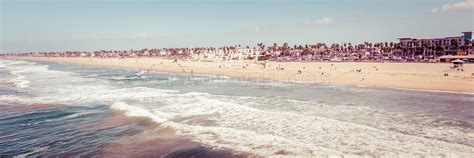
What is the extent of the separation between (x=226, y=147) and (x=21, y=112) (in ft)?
34.1

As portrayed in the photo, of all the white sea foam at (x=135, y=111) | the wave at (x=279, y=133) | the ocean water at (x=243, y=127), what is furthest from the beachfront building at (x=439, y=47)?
the white sea foam at (x=135, y=111)

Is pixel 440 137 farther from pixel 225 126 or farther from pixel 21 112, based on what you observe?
pixel 21 112

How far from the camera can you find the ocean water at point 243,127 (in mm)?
9133

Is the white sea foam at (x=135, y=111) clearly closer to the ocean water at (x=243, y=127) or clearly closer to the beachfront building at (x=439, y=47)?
the ocean water at (x=243, y=127)

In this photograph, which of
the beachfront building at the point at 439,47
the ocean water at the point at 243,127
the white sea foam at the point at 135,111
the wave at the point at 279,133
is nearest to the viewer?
the wave at the point at 279,133

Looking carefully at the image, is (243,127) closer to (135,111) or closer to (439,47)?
(135,111)

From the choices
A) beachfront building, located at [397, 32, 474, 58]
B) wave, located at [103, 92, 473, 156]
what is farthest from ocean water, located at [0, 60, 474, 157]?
beachfront building, located at [397, 32, 474, 58]

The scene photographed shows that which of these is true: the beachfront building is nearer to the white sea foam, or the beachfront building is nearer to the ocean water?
the ocean water

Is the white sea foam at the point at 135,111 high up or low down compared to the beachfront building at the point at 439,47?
down

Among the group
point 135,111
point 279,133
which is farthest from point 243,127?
point 135,111

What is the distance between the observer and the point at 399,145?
30.5 feet

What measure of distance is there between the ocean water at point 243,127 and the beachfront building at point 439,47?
205 feet

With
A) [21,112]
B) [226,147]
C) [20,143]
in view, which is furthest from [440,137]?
[21,112]

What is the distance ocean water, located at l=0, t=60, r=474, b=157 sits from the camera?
9133 mm
